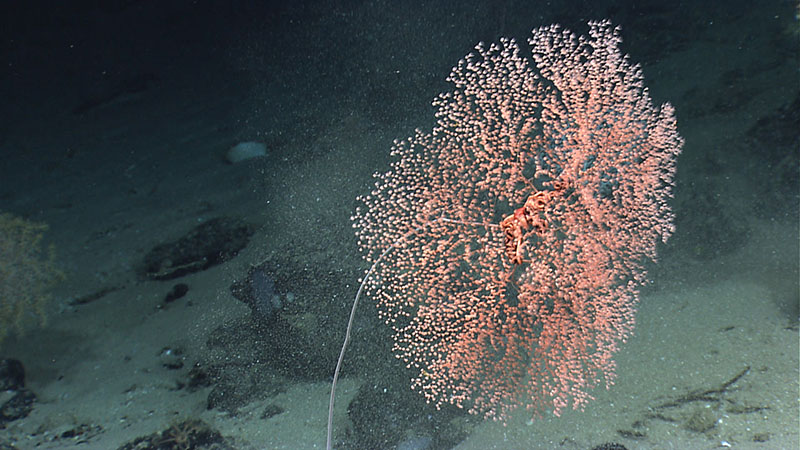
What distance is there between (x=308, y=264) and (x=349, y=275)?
6.8 inches

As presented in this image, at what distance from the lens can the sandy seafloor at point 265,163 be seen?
1.80 meters

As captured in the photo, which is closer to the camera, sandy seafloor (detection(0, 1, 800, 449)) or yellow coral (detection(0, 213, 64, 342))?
sandy seafloor (detection(0, 1, 800, 449))

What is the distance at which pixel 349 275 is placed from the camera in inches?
72.2

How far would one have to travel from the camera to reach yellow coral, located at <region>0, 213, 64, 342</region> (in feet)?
6.38

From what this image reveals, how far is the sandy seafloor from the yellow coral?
53mm

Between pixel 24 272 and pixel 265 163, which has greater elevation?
pixel 265 163

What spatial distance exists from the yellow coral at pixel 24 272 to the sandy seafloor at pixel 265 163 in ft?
0.17

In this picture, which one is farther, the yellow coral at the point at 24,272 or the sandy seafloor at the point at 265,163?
the yellow coral at the point at 24,272

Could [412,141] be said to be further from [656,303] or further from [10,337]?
[10,337]

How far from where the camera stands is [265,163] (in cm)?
191

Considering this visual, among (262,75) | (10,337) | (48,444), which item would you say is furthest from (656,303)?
(10,337)

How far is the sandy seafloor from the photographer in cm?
180

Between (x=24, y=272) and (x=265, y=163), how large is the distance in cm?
111

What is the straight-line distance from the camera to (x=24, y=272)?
6.41ft
